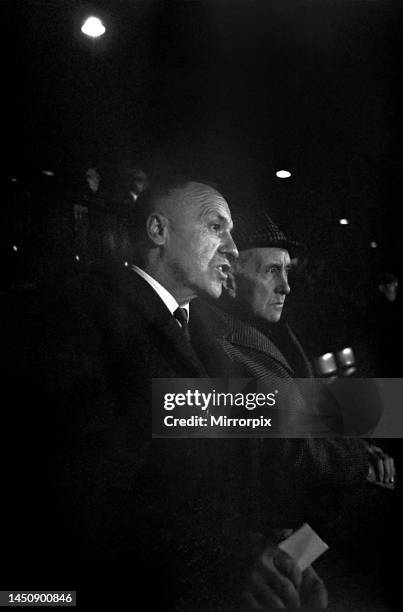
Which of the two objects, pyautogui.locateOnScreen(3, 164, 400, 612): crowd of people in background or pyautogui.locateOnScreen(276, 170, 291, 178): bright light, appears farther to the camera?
pyautogui.locateOnScreen(276, 170, 291, 178): bright light

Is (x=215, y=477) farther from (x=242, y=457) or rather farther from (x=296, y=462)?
(x=296, y=462)

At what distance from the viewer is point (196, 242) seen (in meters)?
1.73

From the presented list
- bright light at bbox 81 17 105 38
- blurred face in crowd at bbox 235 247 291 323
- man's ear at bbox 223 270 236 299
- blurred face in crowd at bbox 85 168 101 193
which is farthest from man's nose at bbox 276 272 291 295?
bright light at bbox 81 17 105 38

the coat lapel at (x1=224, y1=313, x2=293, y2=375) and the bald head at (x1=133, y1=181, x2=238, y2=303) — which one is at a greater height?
the bald head at (x1=133, y1=181, x2=238, y2=303)

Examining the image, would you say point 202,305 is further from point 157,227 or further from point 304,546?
point 304,546

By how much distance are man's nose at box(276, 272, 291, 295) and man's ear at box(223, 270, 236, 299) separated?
14 centimetres

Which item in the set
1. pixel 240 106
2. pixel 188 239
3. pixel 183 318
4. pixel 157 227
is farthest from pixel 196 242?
pixel 240 106

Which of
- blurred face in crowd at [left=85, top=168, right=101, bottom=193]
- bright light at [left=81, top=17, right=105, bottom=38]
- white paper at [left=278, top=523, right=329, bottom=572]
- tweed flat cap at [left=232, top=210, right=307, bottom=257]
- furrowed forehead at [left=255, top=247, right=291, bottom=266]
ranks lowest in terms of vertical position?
white paper at [left=278, top=523, right=329, bottom=572]

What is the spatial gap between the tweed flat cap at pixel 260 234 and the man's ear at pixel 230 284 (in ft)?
0.28

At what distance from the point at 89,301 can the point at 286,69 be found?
3.23 feet

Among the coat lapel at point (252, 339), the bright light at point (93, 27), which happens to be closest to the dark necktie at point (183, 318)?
the coat lapel at point (252, 339)

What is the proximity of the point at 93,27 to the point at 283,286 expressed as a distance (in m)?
1.02

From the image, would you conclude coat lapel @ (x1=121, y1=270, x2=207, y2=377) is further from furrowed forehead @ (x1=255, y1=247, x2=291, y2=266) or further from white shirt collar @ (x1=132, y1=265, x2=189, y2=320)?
furrowed forehead @ (x1=255, y1=247, x2=291, y2=266)

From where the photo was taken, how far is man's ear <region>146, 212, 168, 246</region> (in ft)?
5.63
